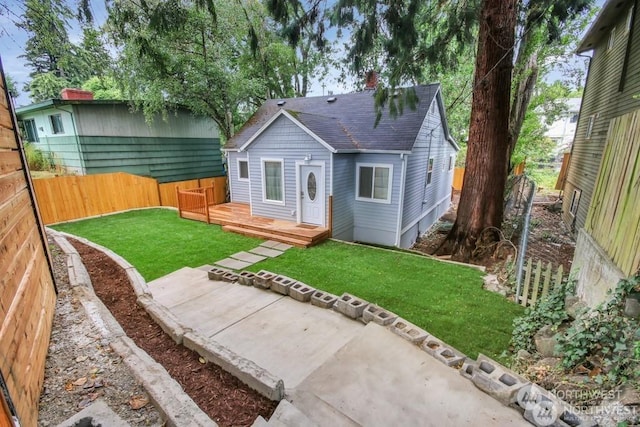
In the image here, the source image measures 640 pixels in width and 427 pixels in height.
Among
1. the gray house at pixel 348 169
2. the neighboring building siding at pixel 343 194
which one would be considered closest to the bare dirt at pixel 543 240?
the gray house at pixel 348 169

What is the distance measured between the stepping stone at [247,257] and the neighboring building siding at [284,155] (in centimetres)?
242

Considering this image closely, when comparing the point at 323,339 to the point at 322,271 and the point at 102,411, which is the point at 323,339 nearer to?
the point at 102,411

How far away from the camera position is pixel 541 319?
381 centimetres

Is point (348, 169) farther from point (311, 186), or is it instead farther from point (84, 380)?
point (84, 380)

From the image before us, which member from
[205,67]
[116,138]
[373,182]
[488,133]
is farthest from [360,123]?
[116,138]

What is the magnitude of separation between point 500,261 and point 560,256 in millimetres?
1304

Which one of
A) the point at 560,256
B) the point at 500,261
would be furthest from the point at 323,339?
the point at 560,256

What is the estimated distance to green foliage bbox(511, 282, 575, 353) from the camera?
360 cm

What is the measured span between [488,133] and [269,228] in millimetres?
6305

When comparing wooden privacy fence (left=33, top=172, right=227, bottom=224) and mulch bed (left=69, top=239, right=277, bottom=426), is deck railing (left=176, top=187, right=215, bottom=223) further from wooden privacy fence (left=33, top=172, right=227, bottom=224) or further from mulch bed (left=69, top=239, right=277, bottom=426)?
mulch bed (left=69, top=239, right=277, bottom=426)

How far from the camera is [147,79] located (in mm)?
10492

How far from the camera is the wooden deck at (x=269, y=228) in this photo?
8.12 meters

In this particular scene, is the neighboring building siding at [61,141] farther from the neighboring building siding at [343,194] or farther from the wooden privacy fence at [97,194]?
the neighboring building siding at [343,194]

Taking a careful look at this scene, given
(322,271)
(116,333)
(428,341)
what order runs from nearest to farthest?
1. (116,333)
2. (428,341)
3. (322,271)
